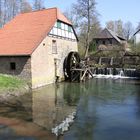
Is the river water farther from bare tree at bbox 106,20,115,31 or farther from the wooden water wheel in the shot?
bare tree at bbox 106,20,115,31

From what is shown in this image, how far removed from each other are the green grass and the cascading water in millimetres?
12073

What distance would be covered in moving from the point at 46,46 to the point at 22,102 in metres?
7.69

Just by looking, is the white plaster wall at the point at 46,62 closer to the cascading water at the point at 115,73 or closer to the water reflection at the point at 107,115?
the water reflection at the point at 107,115

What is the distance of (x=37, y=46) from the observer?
66.5 ft

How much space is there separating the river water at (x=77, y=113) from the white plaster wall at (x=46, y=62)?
124cm

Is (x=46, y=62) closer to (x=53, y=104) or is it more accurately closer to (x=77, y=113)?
(x=53, y=104)

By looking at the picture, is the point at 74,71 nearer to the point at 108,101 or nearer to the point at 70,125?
the point at 108,101

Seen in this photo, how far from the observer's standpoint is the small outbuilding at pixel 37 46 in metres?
20.1

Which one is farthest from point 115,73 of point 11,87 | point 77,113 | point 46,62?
point 77,113

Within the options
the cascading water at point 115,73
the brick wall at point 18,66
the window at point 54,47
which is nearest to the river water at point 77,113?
the brick wall at point 18,66

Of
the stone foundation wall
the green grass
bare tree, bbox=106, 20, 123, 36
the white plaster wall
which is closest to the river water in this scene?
the green grass

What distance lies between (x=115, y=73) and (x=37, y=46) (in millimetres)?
12064

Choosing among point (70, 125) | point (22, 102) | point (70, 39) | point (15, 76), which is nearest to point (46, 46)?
point (15, 76)

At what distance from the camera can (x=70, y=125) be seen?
11211mm
